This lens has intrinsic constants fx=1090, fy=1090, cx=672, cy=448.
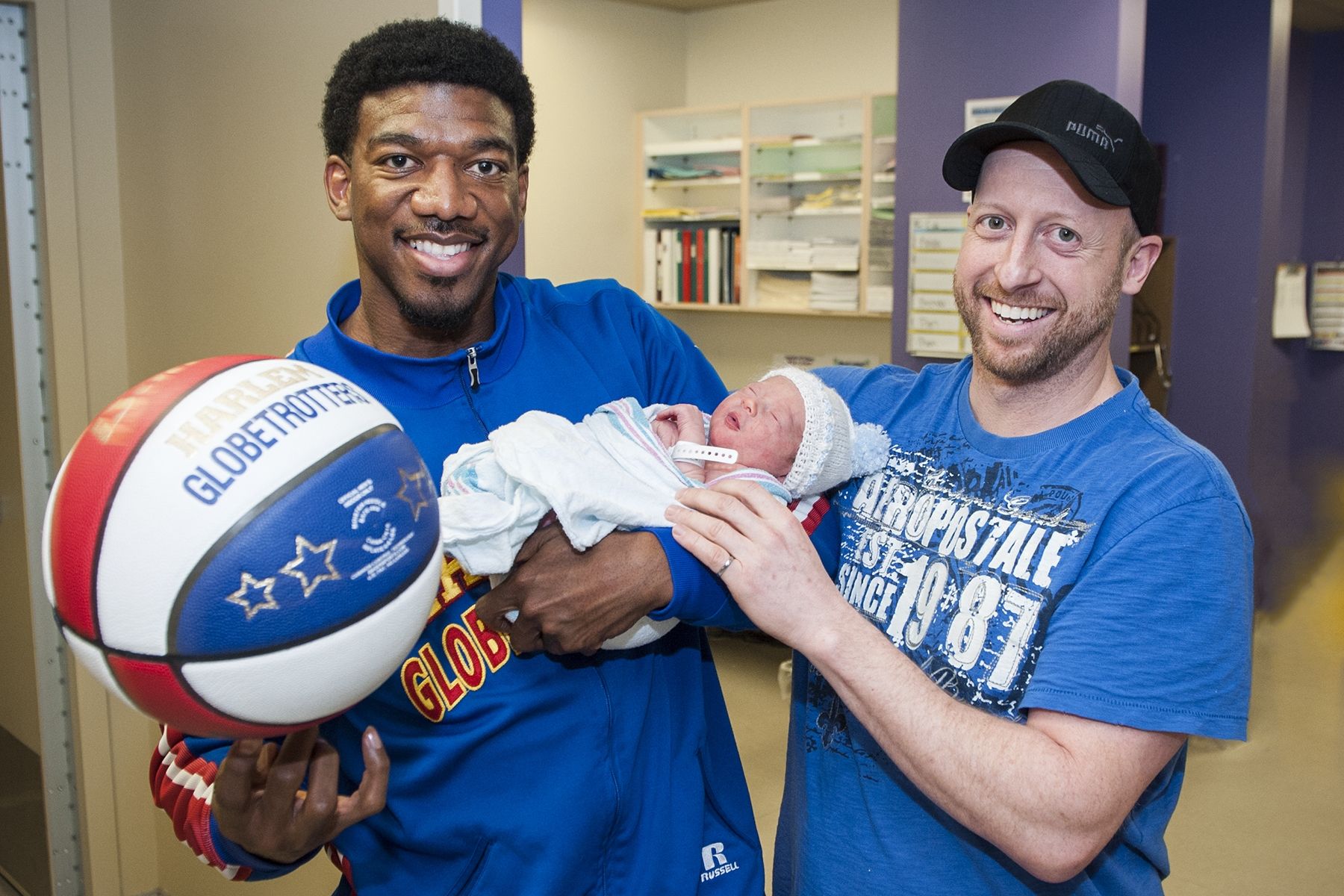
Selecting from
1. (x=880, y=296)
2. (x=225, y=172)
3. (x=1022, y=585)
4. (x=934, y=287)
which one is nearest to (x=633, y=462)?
(x=1022, y=585)

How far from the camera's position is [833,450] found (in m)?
1.56

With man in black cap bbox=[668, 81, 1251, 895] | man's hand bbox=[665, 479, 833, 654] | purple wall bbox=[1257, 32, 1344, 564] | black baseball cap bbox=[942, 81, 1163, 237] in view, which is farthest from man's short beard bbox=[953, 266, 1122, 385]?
purple wall bbox=[1257, 32, 1344, 564]

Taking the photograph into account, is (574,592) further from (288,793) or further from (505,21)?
(505,21)

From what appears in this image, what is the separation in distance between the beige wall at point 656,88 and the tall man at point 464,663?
15.1 ft

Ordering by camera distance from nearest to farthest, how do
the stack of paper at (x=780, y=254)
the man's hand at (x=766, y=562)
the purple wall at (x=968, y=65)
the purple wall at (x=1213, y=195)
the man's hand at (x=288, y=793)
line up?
the man's hand at (x=288, y=793) < the man's hand at (x=766, y=562) < the purple wall at (x=968, y=65) < the purple wall at (x=1213, y=195) < the stack of paper at (x=780, y=254)

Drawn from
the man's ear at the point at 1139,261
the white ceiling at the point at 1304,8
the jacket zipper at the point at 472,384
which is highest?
the white ceiling at the point at 1304,8

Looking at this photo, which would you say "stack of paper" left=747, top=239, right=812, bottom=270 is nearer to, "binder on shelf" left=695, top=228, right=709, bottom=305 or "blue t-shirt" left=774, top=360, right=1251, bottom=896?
"binder on shelf" left=695, top=228, right=709, bottom=305

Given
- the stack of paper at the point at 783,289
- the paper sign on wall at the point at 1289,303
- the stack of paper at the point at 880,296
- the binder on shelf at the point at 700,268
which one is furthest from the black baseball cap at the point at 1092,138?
the paper sign on wall at the point at 1289,303

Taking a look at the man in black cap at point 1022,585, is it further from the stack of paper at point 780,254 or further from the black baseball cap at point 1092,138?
the stack of paper at point 780,254

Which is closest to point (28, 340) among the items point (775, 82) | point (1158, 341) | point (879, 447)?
point (879, 447)

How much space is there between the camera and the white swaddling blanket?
131cm

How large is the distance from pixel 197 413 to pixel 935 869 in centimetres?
102

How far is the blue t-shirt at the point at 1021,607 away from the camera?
1.21 metres

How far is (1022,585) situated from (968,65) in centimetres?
313
